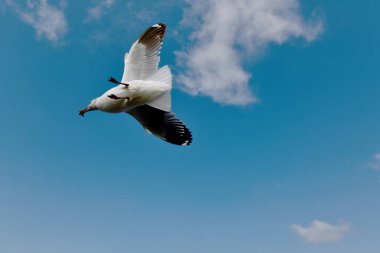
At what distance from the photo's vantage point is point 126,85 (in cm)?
753

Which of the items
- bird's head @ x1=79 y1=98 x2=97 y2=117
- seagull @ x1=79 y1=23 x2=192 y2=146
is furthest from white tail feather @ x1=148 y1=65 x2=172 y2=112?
bird's head @ x1=79 y1=98 x2=97 y2=117

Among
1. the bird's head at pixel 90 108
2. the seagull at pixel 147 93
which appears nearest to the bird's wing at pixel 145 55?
the seagull at pixel 147 93

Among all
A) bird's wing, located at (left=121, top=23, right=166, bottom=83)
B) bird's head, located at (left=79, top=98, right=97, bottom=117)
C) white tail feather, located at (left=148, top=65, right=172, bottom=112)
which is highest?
bird's wing, located at (left=121, top=23, right=166, bottom=83)

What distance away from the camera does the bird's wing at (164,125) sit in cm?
933

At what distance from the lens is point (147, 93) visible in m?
7.82

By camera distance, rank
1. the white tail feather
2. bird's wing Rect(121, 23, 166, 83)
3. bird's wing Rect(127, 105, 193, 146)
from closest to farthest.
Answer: the white tail feather < bird's wing Rect(121, 23, 166, 83) < bird's wing Rect(127, 105, 193, 146)

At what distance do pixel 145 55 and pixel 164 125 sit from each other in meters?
1.81

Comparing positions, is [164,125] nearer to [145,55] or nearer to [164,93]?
[164,93]

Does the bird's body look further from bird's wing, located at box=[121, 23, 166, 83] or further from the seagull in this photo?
bird's wing, located at box=[121, 23, 166, 83]

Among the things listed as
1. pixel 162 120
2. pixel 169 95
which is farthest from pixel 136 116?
pixel 169 95

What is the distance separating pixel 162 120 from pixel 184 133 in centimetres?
59

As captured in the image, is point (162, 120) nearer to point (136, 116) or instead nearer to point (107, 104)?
point (136, 116)

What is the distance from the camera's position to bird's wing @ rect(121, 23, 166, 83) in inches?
326

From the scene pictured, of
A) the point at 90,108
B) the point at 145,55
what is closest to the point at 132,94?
the point at 90,108
